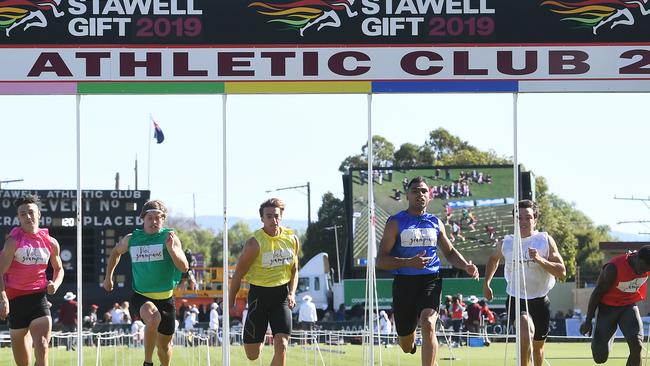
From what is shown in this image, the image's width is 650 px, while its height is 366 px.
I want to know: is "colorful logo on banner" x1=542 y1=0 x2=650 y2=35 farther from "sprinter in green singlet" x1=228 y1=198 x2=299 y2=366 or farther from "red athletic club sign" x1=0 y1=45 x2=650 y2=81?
"sprinter in green singlet" x1=228 y1=198 x2=299 y2=366

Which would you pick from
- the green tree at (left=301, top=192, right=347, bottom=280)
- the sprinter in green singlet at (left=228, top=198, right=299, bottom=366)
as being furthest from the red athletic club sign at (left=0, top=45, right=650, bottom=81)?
the green tree at (left=301, top=192, right=347, bottom=280)

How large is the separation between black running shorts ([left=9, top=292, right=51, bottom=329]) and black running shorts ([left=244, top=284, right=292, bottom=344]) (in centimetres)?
240

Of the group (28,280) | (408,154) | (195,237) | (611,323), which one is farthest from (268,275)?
(195,237)

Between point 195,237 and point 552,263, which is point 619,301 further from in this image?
point 195,237

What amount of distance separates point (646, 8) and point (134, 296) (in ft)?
22.9

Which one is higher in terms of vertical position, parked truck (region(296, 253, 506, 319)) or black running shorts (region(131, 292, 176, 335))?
black running shorts (region(131, 292, 176, 335))

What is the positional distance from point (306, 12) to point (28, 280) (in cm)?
449

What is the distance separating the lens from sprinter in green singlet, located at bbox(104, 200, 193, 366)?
43.6 feet

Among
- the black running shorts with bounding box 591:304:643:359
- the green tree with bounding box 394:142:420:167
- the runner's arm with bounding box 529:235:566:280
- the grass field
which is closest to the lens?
the runner's arm with bounding box 529:235:566:280

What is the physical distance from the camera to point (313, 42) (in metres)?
14.1

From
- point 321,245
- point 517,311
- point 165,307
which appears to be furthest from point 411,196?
point 321,245

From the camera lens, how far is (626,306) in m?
14.1

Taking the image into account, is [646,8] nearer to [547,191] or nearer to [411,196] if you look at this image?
[411,196]

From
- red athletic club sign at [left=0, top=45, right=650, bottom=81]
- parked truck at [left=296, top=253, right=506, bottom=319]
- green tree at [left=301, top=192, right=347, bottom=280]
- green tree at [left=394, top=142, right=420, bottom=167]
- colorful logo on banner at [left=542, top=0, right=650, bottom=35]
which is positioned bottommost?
parked truck at [left=296, top=253, right=506, bottom=319]
